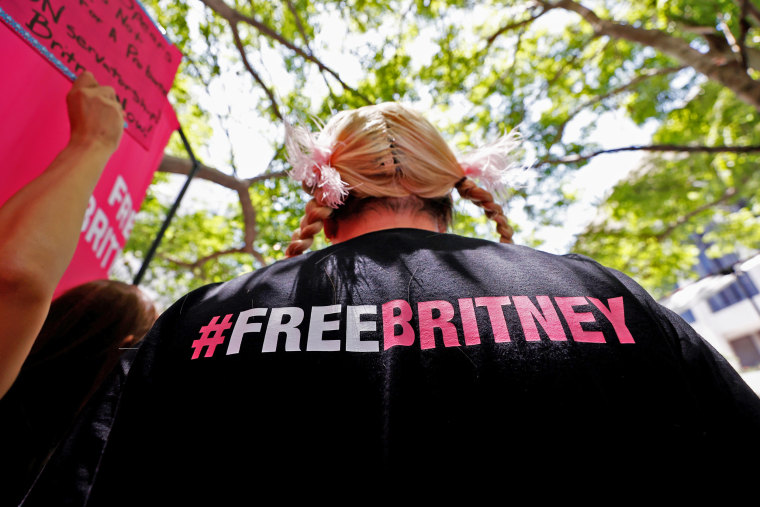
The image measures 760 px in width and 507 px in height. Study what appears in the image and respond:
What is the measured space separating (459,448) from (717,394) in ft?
1.66

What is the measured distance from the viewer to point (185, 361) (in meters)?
0.80

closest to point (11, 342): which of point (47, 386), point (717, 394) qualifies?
point (47, 386)

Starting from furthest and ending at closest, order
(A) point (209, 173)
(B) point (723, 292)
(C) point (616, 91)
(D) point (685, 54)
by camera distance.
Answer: (B) point (723, 292)
(C) point (616, 91)
(A) point (209, 173)
(D) point (685, 54)

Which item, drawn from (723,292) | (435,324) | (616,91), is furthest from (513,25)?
(723,292)

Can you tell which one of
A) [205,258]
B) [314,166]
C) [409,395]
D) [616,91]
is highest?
[616,91]

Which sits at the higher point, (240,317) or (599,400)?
(240,317)

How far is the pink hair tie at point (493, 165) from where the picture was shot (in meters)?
1.62

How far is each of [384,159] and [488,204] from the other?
0.57m

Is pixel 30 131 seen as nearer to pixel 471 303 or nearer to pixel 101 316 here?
pixel 101 316

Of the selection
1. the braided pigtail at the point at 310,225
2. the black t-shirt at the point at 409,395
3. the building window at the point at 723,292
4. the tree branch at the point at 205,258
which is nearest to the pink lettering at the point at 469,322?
the black t-shirt at the point at 409,395

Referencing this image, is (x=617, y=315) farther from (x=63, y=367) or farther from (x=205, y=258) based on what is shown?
(x=205, y=258)

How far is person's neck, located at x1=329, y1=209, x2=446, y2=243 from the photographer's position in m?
1.18

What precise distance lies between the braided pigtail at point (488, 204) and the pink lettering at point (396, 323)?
2.74 ft

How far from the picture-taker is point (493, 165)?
65.8 inches
